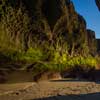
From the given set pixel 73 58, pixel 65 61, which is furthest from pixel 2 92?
pixel 73 58

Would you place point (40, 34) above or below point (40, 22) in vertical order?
below

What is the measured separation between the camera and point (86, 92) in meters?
5.63

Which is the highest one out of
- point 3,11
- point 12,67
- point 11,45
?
point 3,11

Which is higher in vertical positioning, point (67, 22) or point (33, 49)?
point (67, 22)

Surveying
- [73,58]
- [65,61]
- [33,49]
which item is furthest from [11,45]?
[73,58]

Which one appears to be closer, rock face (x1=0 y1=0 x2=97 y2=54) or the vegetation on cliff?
the vegetation on cliff

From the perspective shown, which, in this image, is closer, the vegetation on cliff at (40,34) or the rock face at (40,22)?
the vegetation on cliff at (40,34)

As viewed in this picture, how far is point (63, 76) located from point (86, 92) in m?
3.45

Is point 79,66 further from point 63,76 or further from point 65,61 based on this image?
point 63,76

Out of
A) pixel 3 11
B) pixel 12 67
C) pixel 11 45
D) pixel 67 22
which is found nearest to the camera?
pixel 12 67

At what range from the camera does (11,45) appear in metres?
8.97

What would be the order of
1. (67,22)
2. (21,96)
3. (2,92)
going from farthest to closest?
(67,22) < (2,92) < (21,96)

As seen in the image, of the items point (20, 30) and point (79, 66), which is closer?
point (20, 30)

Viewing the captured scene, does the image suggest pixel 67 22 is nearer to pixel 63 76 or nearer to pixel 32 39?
pixel 32 39
